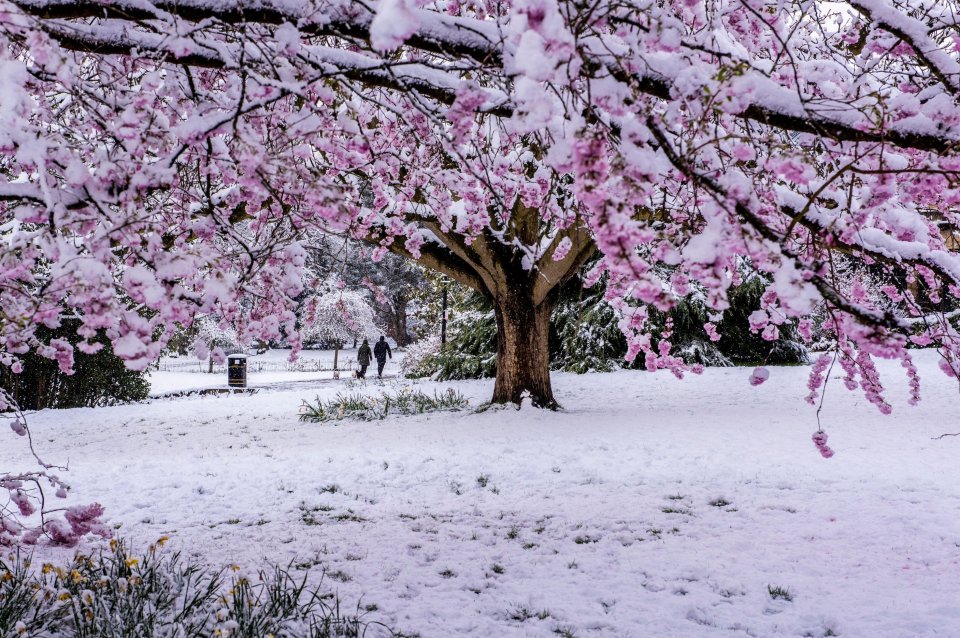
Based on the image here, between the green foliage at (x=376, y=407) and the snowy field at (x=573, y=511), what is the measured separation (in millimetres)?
465

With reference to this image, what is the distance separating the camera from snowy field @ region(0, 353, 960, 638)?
10.7ft

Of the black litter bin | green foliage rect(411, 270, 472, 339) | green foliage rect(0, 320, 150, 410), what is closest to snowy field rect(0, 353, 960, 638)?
green foliage rect(0, 320, 150, 410)

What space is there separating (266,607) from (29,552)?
1944 mm

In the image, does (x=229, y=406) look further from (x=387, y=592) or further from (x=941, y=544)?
(x=941, y=544)

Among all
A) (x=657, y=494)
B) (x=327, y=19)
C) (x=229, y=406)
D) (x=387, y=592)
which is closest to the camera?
(x=327, y=19)

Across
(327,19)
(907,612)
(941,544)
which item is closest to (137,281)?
(327,19)

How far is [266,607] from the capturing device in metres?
2.99

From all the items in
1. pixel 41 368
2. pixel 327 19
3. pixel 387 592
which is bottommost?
pixel 387 592

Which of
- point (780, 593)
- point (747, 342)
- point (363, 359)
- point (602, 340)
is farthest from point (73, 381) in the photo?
point (747, 342)

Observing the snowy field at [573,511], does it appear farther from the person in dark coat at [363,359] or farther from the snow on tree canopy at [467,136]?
the person in dark coat at [363,359]

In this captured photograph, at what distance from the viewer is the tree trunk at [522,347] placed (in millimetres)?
9109

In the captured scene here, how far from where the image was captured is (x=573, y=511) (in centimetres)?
494

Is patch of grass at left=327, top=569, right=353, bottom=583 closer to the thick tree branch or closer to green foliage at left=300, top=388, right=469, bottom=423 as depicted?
the thick tree branch

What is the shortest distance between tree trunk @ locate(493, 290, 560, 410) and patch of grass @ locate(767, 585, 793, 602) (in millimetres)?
5865
